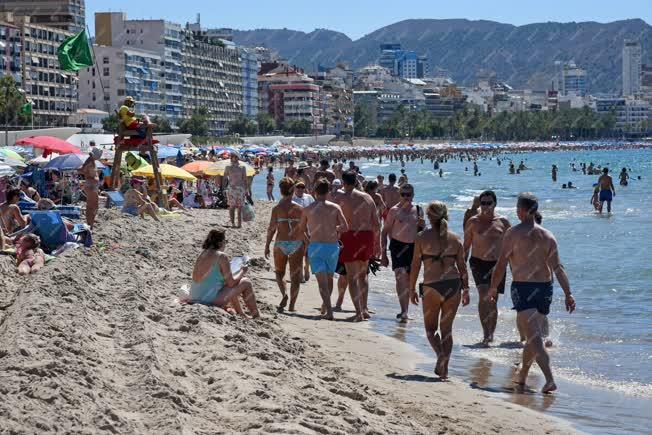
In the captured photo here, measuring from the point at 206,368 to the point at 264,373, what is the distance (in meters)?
0.35

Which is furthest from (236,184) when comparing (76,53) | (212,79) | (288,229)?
(212,79)

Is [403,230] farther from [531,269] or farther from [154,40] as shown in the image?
[154,40]

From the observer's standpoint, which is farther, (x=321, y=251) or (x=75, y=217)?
(x=75, y=217)

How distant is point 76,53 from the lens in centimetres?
2652

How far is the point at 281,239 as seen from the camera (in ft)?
36.7

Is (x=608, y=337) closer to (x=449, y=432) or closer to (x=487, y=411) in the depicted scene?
(x=487, y=411)

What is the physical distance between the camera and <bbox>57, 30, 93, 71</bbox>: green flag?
86.2ft

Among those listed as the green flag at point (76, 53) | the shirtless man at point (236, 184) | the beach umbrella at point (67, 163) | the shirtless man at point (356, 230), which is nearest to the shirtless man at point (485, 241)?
the shirtless man at point (356, 230)

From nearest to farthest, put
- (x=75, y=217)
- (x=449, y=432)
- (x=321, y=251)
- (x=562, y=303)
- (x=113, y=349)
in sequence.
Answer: (x=449, y=432)
(x=113, y=349)
(x=321, y=251)
(x=562, y=303)
(x=75, y=217)

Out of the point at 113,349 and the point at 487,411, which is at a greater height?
the point at 113,349

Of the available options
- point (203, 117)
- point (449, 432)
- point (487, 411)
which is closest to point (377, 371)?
point (487, 411)

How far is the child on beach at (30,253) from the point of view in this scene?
1165 cm

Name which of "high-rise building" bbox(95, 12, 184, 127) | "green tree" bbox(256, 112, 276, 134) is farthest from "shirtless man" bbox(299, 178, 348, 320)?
"green tree" bbox(256, 112, 276, 134)

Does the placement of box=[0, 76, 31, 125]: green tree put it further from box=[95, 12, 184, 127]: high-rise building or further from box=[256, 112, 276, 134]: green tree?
box=[256, 112, 276, 134]: green tree
